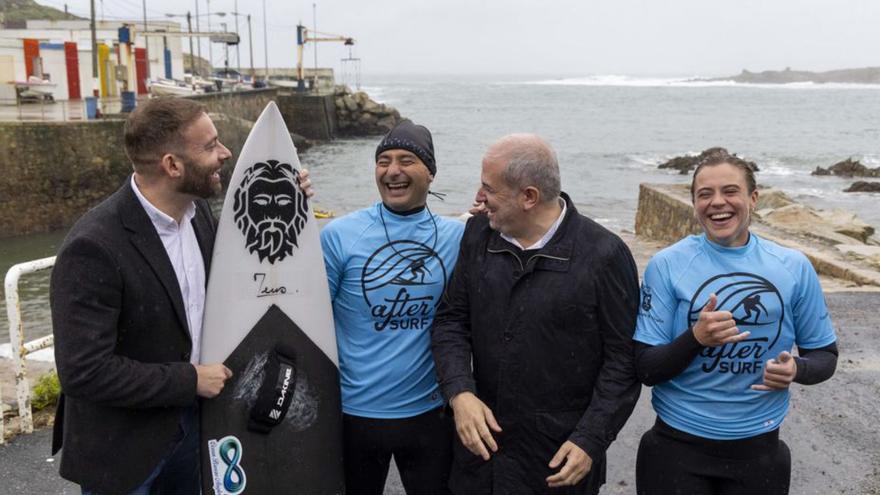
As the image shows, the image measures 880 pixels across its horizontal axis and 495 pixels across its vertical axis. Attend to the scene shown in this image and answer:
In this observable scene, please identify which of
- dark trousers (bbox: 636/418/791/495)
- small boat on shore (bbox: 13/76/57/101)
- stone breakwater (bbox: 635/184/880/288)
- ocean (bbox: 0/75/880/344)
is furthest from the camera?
small boat on shore (bbox: 13/76/57/101)

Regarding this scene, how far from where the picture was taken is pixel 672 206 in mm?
11383

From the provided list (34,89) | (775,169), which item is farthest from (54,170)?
(775,169)

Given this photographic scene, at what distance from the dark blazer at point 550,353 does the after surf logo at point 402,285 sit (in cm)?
25

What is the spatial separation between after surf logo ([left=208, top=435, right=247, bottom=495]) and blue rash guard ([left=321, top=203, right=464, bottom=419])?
0.42 m

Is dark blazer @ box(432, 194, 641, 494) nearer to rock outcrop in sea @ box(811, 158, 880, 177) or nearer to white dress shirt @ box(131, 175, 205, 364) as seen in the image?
white dress shirt @ box(131, 175, 205, 364)

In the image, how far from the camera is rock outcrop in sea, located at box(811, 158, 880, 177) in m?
29.0

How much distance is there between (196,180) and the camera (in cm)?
255

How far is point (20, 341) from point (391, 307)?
2.38 meters

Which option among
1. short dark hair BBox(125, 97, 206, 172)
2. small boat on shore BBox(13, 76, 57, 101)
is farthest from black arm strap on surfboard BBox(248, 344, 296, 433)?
small boat on shore BBox(13, 76, 57, 101)

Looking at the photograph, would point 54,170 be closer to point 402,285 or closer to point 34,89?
point 34,89

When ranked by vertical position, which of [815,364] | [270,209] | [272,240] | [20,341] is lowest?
[20,341]

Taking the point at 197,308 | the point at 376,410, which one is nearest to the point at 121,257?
the point at 197,308

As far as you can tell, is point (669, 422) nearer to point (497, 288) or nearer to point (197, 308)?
point (497, 288)

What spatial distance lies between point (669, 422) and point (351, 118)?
44989 mm
